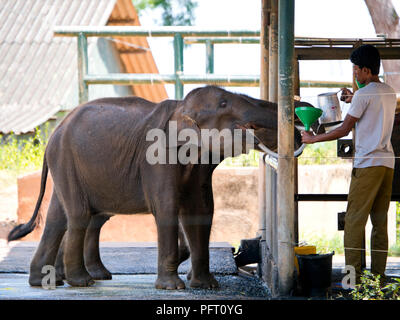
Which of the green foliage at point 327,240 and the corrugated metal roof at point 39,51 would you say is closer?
the green foliage at point 327,240

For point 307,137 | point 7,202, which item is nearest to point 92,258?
point 307,137

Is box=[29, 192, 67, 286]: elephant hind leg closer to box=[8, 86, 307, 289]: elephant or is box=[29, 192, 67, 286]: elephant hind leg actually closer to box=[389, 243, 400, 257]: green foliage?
box=[8, 86, 307, 289]: elephant

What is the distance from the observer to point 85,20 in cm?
1795

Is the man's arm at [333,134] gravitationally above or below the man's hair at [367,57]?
below

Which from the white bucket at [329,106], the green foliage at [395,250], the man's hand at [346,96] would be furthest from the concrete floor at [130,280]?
the green foliage at [395,250]

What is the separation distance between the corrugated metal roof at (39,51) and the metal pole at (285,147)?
37.0 feet

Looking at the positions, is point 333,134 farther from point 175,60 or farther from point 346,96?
point 175,60

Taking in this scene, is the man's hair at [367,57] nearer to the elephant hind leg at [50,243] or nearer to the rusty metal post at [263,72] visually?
the rusty metal post at [263,72]

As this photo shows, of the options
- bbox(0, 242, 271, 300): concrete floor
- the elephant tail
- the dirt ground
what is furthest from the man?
the dirt ground

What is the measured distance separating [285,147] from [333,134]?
1.88 ft

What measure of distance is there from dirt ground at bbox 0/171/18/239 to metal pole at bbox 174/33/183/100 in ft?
11.1

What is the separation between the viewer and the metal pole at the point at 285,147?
5.39 m
